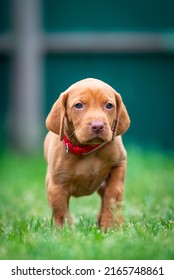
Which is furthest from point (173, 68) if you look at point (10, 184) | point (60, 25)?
point (10, 184)

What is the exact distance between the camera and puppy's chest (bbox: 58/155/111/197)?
15.1ft

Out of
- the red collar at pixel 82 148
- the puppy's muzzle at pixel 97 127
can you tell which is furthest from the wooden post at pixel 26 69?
the puppy's muzzle at pixel 97 127

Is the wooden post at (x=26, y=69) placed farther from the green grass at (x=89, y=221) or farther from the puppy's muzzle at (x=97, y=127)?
the puppy's muzzle at (x=97, y=127)

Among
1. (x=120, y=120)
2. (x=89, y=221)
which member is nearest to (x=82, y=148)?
(x=120, y=120)

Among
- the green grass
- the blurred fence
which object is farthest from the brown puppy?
the blurred fence

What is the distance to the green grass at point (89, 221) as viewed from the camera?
382 centimetres

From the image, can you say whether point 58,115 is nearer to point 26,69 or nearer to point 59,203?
point 59,203

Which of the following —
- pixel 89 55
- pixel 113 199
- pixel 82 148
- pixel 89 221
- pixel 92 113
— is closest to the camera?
pixel 92 113

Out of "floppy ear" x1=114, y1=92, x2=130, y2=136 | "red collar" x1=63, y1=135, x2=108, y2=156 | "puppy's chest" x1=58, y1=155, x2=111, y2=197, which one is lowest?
"puppy's chest" x1=58, y1=155, x2=111, y2=197

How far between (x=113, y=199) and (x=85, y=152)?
1.18ft

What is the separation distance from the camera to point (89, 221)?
5.02m

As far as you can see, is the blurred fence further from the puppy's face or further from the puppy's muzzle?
the puppy's muzzle
